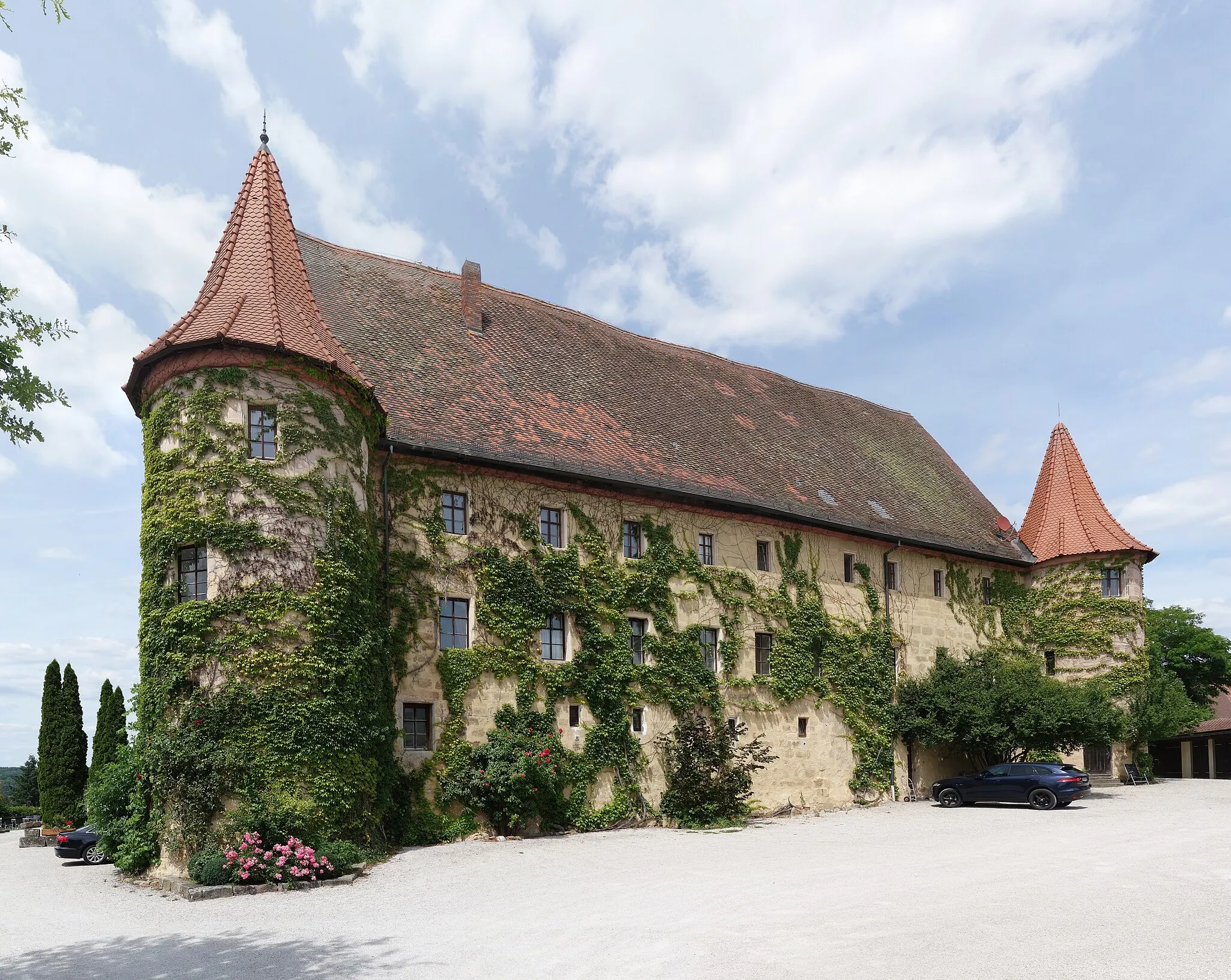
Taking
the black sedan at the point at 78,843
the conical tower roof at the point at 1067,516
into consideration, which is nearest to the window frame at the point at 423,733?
the black sedan at the point at 78,843

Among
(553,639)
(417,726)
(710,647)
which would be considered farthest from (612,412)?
(417,726)

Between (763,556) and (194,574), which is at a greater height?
(763,556)

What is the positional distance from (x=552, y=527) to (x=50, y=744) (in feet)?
51.9

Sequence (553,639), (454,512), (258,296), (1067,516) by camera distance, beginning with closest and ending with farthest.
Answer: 1. (258,296)
2. (454,512)
3. (553,639)
4. (1067,516)

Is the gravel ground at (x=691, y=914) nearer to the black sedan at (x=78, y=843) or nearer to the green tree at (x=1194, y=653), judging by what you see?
the black sedan at (x=78, y=843)

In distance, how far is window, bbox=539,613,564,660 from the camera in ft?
66.2

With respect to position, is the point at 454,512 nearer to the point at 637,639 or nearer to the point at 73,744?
the point at 637,639

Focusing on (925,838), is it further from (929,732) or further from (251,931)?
(251,931)

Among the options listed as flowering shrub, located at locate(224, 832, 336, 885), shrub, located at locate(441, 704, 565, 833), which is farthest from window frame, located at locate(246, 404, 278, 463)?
shrub, located at locate(441, 704, 565, 833)

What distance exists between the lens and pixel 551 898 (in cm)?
1223

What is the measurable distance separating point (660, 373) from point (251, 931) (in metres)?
19.7

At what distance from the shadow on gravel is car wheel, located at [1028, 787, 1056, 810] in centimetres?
1774

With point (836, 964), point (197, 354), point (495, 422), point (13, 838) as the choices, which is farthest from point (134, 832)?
point (13, 838)

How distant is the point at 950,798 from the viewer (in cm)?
2450
